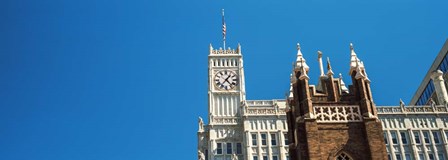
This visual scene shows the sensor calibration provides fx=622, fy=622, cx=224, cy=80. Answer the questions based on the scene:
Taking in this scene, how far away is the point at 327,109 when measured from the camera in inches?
1166

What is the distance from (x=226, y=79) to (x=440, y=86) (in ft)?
97.6

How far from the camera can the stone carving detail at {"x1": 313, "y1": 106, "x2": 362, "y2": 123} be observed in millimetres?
29203

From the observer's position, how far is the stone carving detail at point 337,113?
2920 centimetres

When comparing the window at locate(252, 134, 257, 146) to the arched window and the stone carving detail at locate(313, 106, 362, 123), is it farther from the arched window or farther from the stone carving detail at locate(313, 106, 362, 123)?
the arched window

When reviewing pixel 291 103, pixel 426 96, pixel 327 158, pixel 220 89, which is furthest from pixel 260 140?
pixel 327 158

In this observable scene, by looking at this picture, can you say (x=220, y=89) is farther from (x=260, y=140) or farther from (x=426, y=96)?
(x=426, y=96)

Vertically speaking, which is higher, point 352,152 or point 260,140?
point 260,140

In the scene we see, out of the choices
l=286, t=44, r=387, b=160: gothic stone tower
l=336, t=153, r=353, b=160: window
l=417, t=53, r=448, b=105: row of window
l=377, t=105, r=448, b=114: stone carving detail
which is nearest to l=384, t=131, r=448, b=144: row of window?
l=377, t=105, r=448, b=114: stone carving detail

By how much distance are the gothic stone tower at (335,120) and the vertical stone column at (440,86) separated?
5826cm

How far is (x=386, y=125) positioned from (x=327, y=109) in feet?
185

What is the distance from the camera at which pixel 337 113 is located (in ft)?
96.4

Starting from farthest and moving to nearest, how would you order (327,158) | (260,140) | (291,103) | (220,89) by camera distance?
(220,89) < (260,140) < (291,103) < (327,158)

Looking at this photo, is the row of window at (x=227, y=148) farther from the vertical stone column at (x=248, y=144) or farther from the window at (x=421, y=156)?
the window at (x=421, y=156)

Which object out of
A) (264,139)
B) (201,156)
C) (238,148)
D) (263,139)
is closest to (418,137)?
(264,139)
